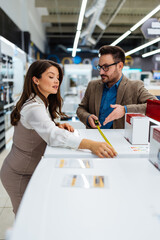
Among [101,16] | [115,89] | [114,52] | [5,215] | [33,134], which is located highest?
[101,16]

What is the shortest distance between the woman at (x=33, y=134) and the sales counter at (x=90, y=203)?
27 cm

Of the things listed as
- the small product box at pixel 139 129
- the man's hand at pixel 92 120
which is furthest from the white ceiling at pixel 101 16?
the small product box at pixel 139 129

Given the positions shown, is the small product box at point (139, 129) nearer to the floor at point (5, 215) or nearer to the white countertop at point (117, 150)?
the white countertop at point (117, 150)

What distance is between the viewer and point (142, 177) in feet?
3.63

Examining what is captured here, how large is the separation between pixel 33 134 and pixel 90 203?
865mm

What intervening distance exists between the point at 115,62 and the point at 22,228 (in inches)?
77.9

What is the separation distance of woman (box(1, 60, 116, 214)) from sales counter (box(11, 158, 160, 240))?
0.27 metres

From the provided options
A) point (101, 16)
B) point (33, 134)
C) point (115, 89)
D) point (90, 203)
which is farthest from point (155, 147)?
point (101, 16)

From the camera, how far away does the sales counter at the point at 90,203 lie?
2.28 ft

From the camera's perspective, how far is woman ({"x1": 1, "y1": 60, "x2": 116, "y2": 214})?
1.48 m

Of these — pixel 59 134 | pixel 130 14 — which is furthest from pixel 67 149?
pixel 130 14

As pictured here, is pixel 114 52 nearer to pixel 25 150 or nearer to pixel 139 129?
pixel 139 129

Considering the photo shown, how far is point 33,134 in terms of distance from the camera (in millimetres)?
1608

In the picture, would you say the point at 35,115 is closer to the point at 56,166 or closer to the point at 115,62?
the point at 56,166
